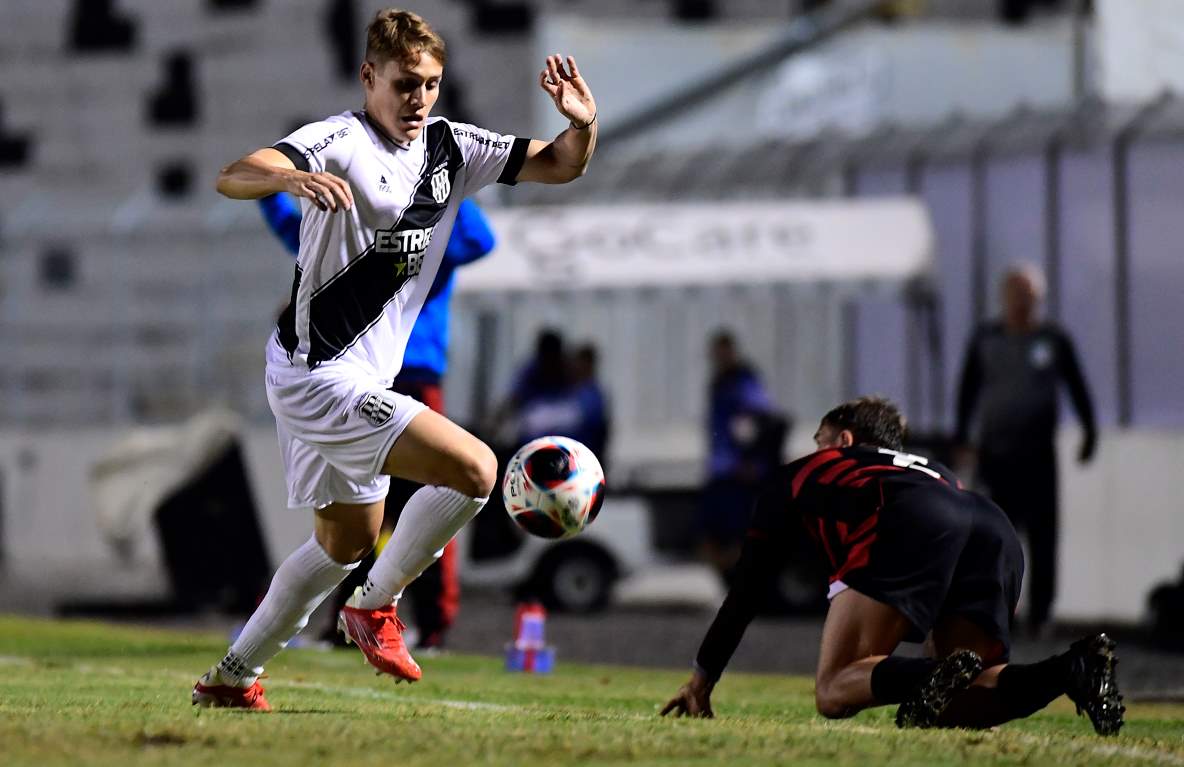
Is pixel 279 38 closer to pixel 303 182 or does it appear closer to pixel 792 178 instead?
pixel 792 178

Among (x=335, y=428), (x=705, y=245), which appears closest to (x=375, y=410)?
(x=335, y=428)

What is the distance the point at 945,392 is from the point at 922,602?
10433mm

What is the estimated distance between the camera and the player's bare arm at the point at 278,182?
5602mm

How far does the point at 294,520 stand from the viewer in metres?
16.1

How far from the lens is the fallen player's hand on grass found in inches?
247

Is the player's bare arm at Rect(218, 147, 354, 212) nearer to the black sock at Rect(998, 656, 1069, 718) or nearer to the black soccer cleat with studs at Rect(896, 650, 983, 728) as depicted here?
the black soccer cleat with studs at Rect(896, 650, 983, 728)

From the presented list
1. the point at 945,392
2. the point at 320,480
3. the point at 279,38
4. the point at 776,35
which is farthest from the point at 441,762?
the point at 279,38

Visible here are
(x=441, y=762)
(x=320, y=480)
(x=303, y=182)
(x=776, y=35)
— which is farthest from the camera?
(x=776, y=35)

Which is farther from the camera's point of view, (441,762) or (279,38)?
(279,38)

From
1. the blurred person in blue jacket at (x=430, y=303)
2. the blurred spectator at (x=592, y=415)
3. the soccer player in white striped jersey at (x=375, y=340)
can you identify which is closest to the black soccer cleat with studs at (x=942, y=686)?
the soccer player in white striped jersey at (x=375, y=340)

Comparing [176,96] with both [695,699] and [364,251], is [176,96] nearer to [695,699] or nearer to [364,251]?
[364,251]

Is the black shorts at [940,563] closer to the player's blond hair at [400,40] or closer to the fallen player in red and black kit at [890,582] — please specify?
the fallen player in red and black kit at [890,582]

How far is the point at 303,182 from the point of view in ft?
18.4

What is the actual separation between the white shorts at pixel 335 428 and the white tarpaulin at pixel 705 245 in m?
8.99
